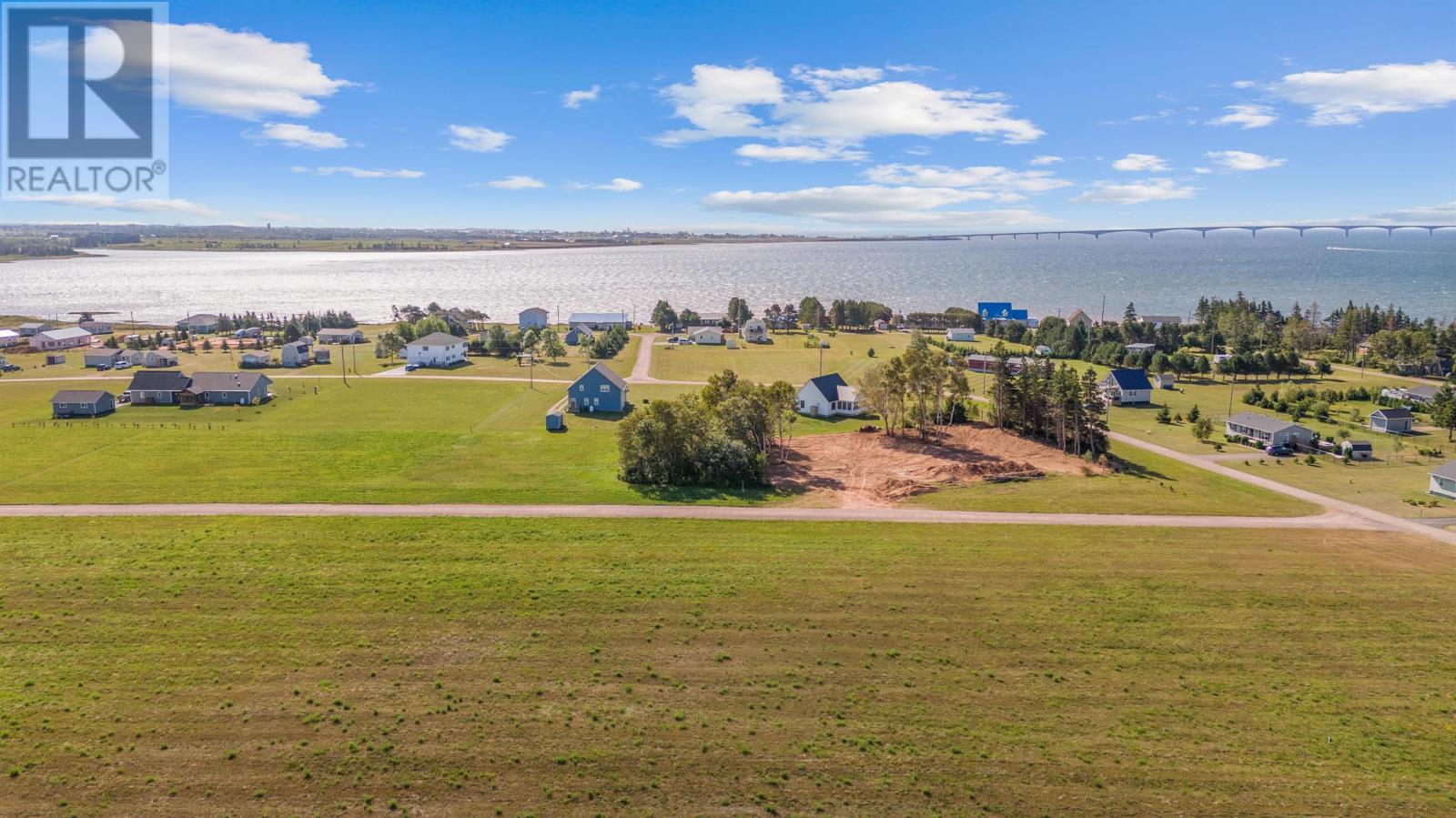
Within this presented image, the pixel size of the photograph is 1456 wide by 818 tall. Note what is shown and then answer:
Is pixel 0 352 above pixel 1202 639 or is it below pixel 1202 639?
above

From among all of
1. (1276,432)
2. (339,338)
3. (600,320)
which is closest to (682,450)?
(1276,432)

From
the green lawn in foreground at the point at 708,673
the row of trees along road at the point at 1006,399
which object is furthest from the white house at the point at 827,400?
the green lawn in foreground at the point at 708,673

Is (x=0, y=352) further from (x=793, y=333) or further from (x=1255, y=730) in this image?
(x=1255, y=730)

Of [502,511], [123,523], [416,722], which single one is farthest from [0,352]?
[416,722]

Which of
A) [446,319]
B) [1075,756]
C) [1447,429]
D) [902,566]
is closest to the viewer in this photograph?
[1075,756]

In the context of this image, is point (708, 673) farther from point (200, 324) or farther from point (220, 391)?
point (200, 324)

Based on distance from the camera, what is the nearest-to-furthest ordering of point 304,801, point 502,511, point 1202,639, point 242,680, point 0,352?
point 304,801 < point 242,680 < point 1202,639 < point 502,511 < point 0,352

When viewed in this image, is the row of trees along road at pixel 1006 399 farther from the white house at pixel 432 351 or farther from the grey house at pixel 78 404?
the grey house at pixel 78 404
